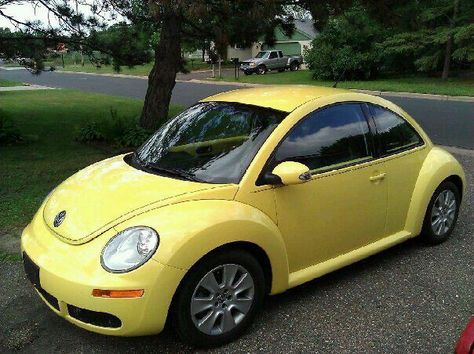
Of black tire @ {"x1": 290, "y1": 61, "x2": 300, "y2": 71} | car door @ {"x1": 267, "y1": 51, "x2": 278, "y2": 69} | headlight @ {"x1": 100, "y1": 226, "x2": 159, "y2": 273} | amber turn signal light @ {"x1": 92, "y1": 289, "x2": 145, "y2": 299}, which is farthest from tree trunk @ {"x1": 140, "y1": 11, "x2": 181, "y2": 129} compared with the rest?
black tire @ {"x1": 290, "y1": 61, "x2": 300, "y2": 71}

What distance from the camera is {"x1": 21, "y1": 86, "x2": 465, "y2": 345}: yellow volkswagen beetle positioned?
110 inches

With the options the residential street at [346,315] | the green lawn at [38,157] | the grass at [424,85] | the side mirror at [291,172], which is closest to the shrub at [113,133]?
the green lawn at [38,157]

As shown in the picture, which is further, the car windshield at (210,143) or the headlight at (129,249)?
the car windshield at (210,143)

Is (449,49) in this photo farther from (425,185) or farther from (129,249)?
(129,249)

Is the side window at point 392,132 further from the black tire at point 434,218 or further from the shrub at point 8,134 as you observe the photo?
the shrub at point 8,134

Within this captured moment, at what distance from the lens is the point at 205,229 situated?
2.89 m

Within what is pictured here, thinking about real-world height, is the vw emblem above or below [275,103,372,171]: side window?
below

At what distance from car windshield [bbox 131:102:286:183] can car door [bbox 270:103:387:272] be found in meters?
0.22

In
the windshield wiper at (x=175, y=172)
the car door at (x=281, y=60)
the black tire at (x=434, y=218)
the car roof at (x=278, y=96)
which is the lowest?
the car door at (x=281, y=60)

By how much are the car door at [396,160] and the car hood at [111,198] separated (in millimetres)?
1462

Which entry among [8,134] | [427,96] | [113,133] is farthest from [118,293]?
[427,96]

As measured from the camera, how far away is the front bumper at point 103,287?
8.90 feet

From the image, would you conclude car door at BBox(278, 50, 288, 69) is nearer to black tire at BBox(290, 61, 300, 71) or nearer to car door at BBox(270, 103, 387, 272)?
black tire at BBox(290, 61, 300, 71)

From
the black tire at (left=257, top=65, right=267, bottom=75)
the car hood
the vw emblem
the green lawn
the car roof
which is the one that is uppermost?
the car roof
